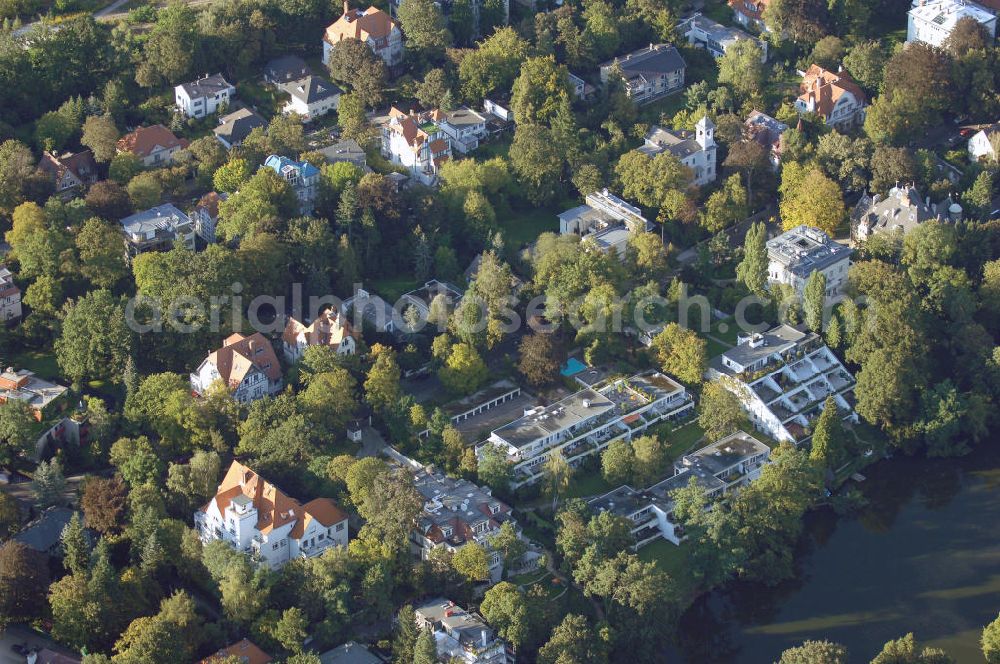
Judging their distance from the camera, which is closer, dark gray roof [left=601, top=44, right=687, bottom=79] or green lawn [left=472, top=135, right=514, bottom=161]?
green lawn [left=472, top=135, right=514, bottom=161]

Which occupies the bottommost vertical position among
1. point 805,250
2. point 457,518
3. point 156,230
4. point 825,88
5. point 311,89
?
point 457,518

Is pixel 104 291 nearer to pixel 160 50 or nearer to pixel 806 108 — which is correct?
pixel 160 50

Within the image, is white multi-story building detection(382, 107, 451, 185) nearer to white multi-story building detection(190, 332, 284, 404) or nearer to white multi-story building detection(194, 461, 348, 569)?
white multi-story building detection(190, 332, 284, 404)

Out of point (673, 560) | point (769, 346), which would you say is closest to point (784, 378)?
point (769, 346)

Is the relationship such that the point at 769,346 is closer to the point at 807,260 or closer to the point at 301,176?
the point at 807,260

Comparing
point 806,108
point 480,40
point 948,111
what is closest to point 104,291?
point 480,40

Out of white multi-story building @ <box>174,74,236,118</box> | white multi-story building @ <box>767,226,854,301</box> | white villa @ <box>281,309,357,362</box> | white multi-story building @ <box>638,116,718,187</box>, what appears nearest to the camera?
white villa @ <box>281,309,357,362</box>

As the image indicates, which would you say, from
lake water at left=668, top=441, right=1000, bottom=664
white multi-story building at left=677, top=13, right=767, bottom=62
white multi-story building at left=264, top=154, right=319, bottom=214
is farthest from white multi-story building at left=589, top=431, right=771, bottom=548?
white multi-story building at left=677, top=13, right=767, bottom=62
